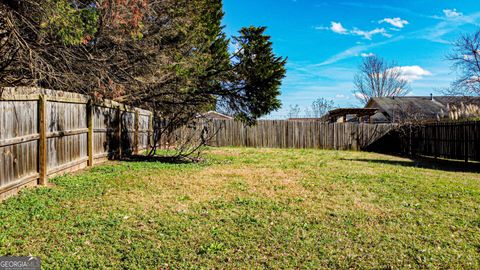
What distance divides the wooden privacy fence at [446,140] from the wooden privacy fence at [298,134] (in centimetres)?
248

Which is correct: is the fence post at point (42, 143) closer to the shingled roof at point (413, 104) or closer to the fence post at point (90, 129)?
the fence post at point (90, 129)

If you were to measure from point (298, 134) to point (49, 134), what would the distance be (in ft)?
46.1

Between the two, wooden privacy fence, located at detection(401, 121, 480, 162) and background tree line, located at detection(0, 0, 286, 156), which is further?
wooden privacy fence, located at detection(401, 121, 480, 162)

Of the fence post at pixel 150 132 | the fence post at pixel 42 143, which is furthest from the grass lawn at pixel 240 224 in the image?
the fence post at pixel 150 132

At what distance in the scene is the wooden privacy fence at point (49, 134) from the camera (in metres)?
4.48

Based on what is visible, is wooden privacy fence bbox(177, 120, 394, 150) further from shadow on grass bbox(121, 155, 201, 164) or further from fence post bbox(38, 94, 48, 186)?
fence post bbox(38, 94, 48, 186)

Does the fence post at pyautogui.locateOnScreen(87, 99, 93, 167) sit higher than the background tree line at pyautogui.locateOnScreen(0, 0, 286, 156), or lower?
lower

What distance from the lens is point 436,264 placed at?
Result: 2.90 metres

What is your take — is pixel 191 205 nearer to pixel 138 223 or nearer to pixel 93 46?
pixel 138 223

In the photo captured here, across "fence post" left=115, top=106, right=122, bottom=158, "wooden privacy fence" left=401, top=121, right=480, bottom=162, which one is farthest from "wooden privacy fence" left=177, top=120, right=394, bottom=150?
"fence post" left=115, top=106, right=122, bottom=158

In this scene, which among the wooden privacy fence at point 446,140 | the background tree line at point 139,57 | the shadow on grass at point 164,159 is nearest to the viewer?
the background tree line at point 139,57

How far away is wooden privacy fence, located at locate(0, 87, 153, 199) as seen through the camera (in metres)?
4.48

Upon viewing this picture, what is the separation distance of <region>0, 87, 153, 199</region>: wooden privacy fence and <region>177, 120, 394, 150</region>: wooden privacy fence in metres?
8.78

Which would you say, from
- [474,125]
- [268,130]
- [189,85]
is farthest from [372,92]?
[189,85]
